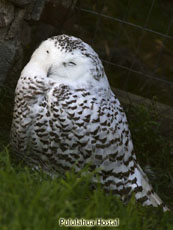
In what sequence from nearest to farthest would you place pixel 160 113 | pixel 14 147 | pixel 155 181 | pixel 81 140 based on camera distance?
pixel 81 140, pixel 14 147, pixel 155 181, pixel 160 113

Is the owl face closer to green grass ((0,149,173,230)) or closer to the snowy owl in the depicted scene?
the snowy owl

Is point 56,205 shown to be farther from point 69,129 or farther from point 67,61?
point 67,61

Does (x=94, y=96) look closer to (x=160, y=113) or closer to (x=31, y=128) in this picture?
(x=31, y=128)

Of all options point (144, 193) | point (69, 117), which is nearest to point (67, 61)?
point (69, 117)

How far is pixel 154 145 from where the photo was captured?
3812 millimetres

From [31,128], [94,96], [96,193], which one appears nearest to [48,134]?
[31,128]

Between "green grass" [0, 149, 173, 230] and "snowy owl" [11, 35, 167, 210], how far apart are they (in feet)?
1.33

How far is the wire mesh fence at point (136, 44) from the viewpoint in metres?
5.04

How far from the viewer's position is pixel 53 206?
209 cm

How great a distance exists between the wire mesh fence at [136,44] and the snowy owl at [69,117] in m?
1.85

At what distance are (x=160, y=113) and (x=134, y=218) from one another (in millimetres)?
1989

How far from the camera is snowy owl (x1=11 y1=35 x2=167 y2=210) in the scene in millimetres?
2855

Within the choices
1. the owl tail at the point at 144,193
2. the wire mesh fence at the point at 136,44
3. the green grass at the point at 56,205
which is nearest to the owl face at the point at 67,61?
the green grass at the point at 56,205

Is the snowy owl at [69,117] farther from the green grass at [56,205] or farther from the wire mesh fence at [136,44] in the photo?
the wire mesh fence at [136,44]
